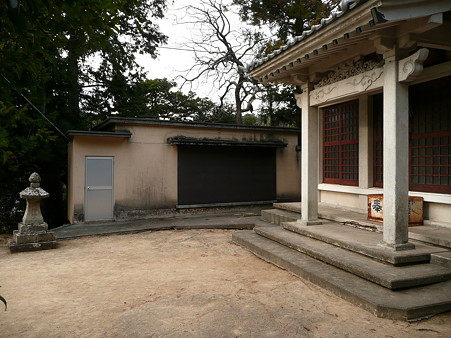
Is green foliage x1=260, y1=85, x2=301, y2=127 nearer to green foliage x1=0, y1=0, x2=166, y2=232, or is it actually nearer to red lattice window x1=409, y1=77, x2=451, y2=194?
green foliage x1=0, y1=0, x2=166, y2=232

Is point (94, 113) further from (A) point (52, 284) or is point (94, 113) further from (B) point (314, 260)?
(B) point (314, 260)

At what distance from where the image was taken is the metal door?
30.1ft

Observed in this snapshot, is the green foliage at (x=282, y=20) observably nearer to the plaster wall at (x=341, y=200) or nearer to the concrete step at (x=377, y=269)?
the plaster wall at (x=341, y=200)

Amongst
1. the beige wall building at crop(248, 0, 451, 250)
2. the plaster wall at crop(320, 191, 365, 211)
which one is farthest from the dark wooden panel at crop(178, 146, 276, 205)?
the plaster wall at crop(320, 191, 365, 211)

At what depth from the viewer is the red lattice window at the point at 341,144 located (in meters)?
7.39

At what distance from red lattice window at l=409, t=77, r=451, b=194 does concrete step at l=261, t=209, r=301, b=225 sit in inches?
97.2

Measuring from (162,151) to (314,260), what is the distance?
22.2 feet

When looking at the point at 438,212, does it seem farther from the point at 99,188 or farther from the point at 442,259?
the point at 99,188

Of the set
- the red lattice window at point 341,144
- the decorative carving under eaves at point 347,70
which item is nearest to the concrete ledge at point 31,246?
the decorative carving under eaves at point 347,70

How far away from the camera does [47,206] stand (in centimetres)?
1245

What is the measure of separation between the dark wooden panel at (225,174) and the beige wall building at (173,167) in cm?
3

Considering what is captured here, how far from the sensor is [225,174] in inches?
436

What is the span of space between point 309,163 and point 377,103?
2.34m

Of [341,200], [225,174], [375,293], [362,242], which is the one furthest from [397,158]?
[225,174]
